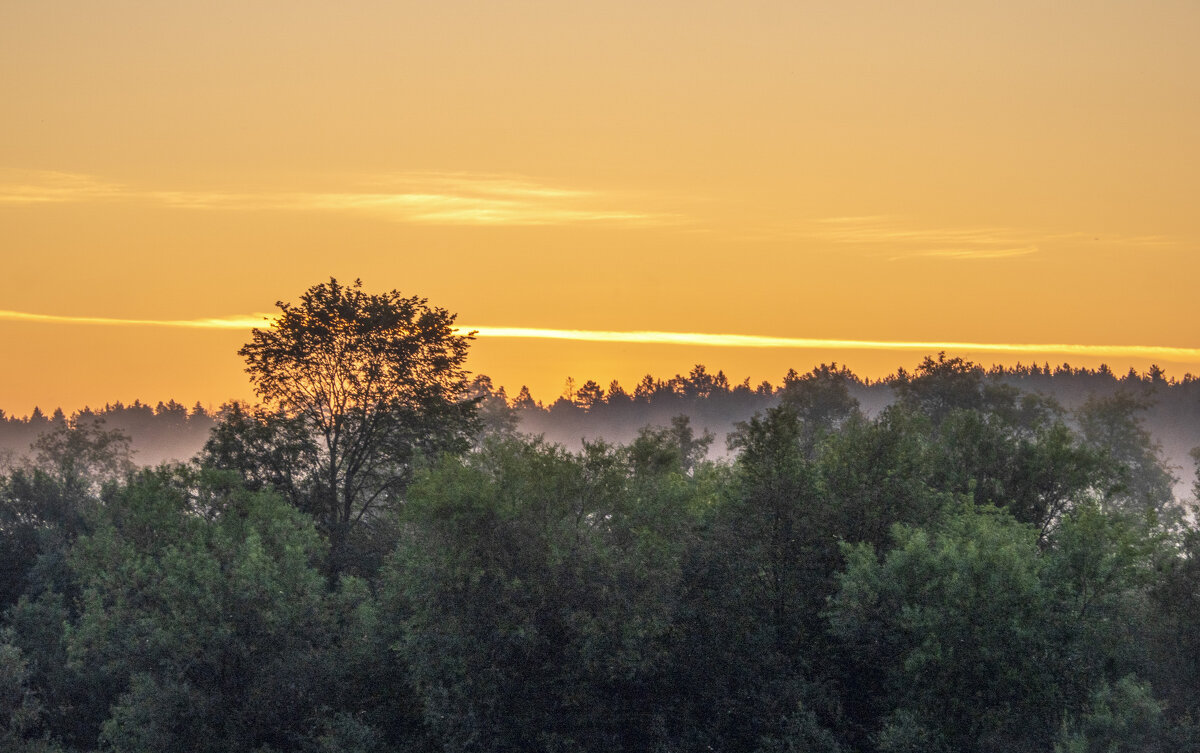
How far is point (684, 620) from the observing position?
4278cm

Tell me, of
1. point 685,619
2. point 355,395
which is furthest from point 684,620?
point 355,395

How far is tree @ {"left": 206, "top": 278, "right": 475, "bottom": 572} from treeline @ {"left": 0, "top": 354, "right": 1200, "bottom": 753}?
9303 millimetres

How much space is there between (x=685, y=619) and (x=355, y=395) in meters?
25.8

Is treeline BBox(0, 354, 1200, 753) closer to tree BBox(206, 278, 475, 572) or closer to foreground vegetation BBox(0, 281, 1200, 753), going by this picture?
foreground vegetation BBox(0, 281, 1200, 753)

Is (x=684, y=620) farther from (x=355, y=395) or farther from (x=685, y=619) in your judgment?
(x=355, y=395)

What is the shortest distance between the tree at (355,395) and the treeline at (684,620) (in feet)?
30.5

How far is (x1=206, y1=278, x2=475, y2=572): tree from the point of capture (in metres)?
61.7

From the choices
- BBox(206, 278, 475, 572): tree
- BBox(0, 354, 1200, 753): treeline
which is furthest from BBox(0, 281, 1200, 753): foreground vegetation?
BBox(206, 278, 475, 572): tree

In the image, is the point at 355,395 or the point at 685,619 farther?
the point at 355,395

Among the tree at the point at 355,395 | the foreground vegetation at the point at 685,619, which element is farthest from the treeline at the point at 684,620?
the tree at the point at 355,395

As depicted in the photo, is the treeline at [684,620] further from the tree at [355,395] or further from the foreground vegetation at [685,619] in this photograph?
the tree at [355,395]

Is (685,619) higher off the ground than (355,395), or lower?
lower

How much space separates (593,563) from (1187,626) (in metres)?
18.9

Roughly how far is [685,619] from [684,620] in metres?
0.05
